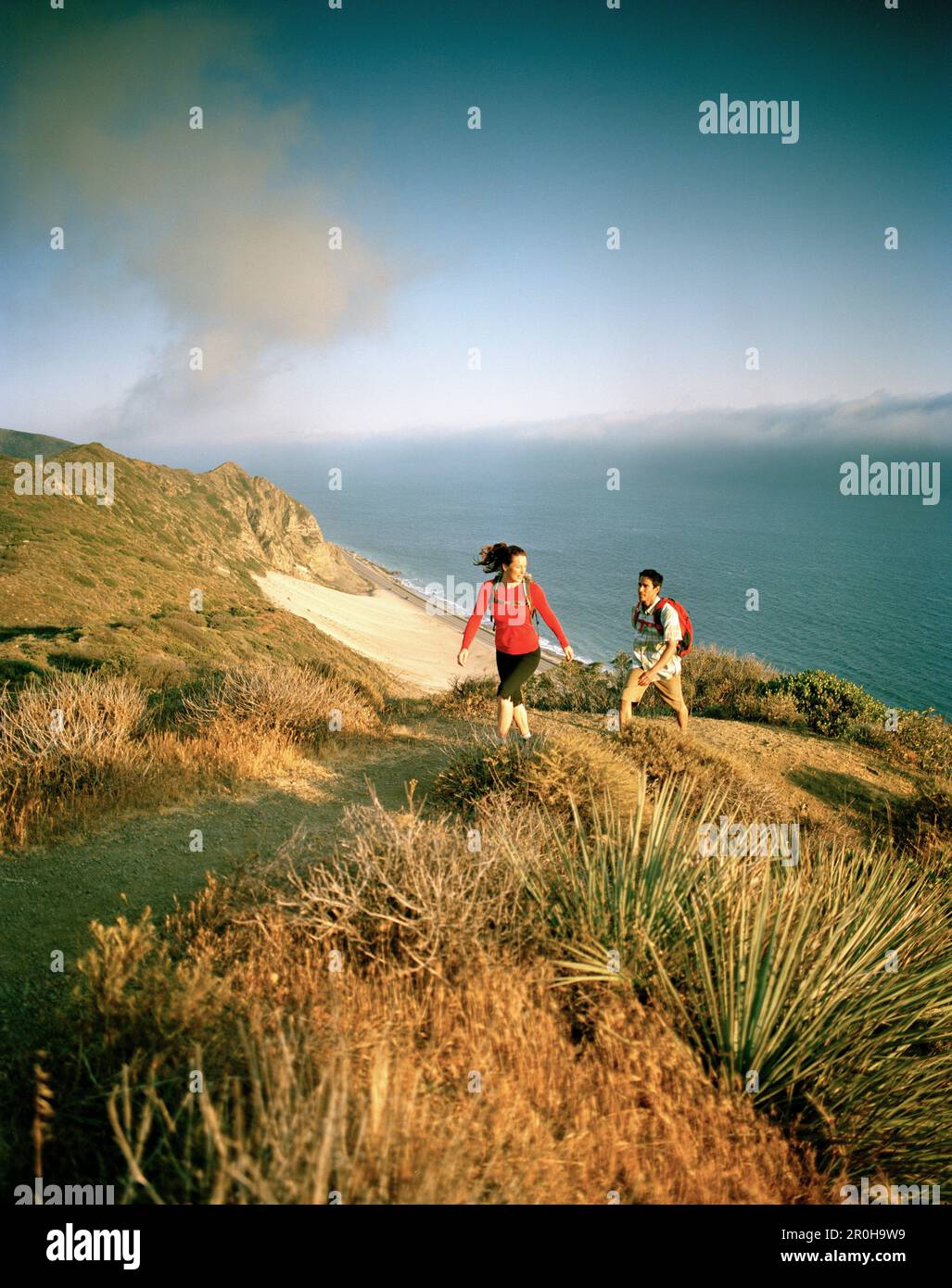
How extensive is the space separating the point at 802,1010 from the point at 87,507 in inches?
1214

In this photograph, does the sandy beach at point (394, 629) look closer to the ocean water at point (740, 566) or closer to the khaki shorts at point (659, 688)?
the ocean water at point (740, 566)

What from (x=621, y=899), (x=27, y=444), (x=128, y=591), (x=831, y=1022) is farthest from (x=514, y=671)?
(x=27, y=444)

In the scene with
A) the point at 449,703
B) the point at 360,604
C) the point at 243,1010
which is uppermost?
the point at 360,604

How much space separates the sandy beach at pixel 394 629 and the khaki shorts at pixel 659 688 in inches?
1002

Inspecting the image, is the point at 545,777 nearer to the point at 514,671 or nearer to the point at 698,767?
the point at 514,671

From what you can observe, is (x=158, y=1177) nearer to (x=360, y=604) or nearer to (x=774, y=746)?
(x=774, y=746)

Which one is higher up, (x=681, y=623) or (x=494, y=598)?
(x=494, y=598)

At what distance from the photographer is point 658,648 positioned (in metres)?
7.12

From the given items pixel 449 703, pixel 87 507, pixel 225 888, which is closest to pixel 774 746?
pixel 449 703

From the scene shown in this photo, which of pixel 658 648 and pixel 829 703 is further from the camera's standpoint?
pixel 829 703

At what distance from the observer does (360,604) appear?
192 feet

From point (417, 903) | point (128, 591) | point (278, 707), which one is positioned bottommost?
point (417, 903)

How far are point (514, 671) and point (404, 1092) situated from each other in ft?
14.6

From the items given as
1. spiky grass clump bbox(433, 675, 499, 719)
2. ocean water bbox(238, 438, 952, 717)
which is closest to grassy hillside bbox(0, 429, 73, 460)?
ocean water bbox(238, 438, 952, 717)
